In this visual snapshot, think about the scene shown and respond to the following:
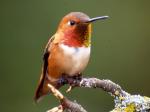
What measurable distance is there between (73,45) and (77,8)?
2.73 m

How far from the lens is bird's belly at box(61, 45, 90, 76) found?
9.89 feet

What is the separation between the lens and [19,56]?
230 inches

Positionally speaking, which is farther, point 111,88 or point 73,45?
point 73,45

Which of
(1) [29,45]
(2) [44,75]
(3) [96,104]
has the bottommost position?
(3) [96,104]

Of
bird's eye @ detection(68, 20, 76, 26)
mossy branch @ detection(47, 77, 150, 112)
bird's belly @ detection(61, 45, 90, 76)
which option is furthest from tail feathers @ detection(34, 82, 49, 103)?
mossy branch @ detection(47, 77, 150, 112)

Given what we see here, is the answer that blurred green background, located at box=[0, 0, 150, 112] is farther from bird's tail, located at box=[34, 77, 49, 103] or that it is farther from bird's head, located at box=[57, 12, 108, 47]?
bird's head, located at box=[57, 12, 108, 47]

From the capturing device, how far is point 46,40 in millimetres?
5668

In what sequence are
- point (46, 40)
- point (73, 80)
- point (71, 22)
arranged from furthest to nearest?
point (46, 40) < point (71, 22) < point (73, 80)

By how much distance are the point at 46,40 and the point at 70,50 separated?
8.60ft

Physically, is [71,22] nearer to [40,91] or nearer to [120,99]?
[40,91]

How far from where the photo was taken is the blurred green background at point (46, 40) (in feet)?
18.6

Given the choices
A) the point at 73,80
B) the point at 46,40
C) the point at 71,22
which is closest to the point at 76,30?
the point at 71,22

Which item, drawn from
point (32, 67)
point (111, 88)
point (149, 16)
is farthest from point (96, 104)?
point (111, 88)

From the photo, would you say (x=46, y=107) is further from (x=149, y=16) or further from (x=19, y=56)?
(x=149, y=16)
